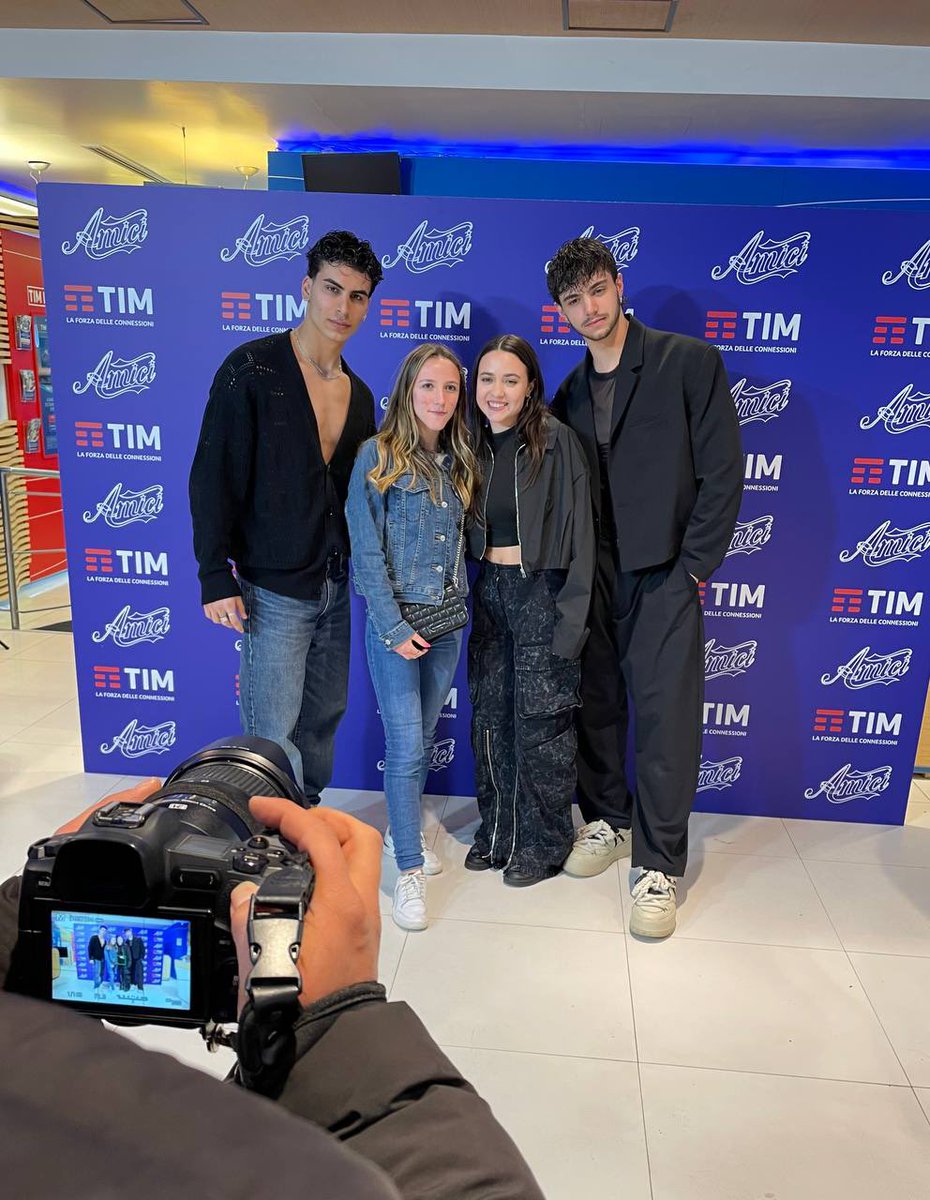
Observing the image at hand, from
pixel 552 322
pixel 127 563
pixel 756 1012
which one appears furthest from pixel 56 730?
pixel 756 1012

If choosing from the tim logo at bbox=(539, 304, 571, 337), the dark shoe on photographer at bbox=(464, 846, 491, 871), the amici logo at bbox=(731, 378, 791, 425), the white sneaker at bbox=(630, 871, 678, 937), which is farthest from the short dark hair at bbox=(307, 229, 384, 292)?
the white sneaker at bbox=(630, 871, 678, 937)

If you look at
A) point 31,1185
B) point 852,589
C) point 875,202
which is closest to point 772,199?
point 875,202

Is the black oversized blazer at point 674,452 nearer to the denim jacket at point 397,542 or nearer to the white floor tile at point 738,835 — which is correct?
A: the denim jacket at point 397,542

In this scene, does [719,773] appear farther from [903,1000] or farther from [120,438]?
[120,438]

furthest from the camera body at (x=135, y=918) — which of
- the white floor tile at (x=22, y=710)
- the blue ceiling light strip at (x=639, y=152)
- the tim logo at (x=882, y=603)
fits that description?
the blue ceiling light strip at (x=639, y=152)

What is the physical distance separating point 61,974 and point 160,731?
283 centimetres

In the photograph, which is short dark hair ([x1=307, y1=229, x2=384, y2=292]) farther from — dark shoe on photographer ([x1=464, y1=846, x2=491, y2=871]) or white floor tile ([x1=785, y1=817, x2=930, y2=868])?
white floor tile ([x1=785, y1=817, x2=930, y2=868])

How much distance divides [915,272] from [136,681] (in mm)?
3147

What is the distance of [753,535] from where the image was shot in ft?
10.3

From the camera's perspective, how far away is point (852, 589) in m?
3.15

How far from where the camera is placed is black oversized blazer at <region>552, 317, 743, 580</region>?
2533mm

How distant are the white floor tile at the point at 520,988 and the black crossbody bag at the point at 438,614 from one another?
0.88m

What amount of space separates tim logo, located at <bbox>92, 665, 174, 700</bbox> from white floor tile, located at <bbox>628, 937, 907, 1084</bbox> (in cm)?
198

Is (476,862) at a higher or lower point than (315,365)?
lower
